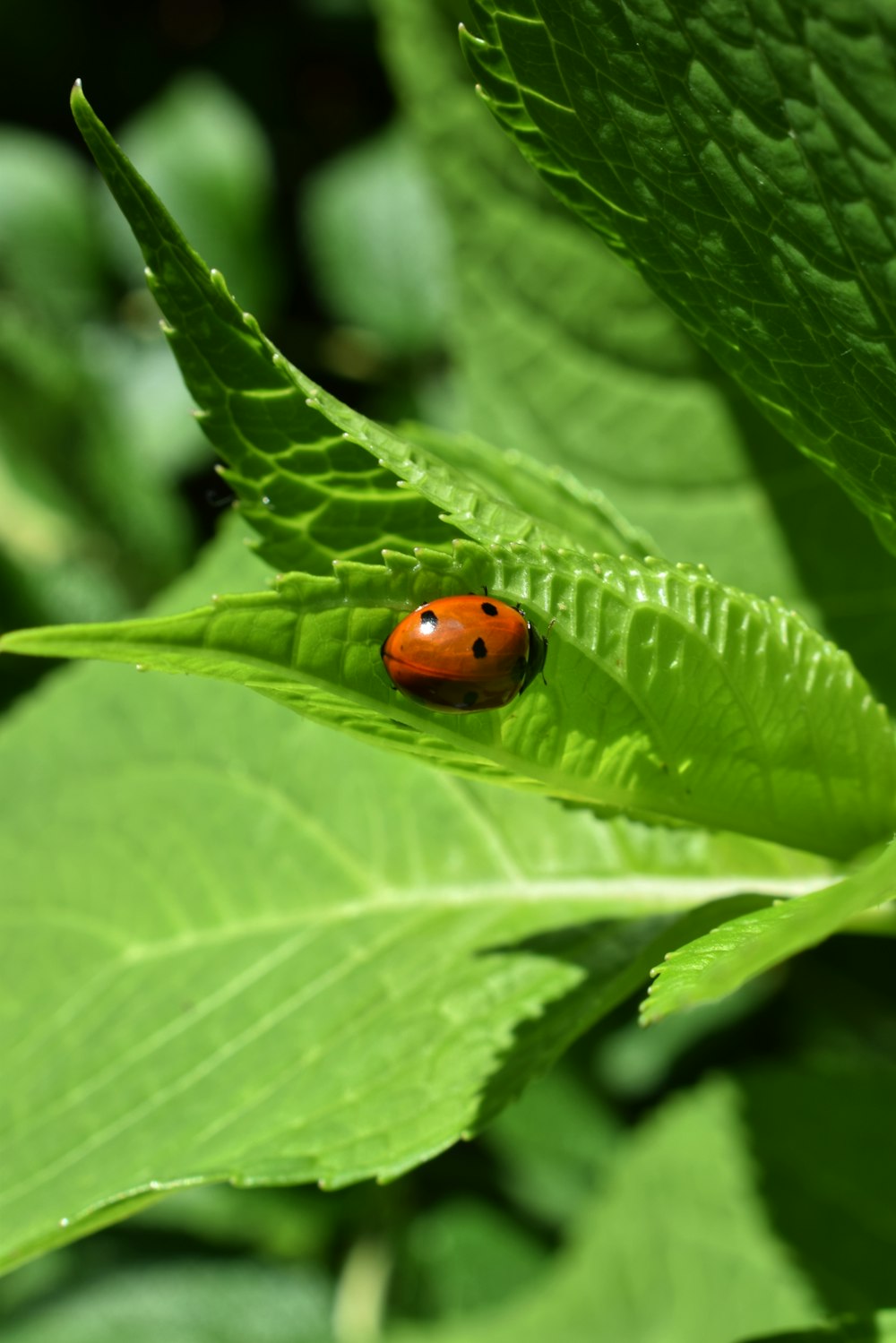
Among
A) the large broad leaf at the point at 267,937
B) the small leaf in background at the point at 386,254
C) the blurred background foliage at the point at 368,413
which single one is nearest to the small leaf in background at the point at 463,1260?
the blurred background foliage at the point at 368,413

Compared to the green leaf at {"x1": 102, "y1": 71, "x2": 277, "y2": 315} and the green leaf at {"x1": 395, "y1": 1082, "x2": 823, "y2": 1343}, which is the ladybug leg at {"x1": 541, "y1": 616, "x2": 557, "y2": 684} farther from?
the green leaf at {"x1": 102, "y1": 71, "x2": 277, "y2": 315}

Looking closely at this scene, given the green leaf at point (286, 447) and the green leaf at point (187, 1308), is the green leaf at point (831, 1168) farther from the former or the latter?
the green leaf at point (286, 447)

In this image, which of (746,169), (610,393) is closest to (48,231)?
(610,393)

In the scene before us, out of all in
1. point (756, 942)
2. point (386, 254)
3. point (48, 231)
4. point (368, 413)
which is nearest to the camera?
point (756, 942)

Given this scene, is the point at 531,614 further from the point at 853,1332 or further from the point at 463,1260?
the point at 463,1260

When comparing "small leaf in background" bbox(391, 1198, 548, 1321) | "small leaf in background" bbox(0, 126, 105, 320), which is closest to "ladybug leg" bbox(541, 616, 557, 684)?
"small leaf in background" bbox(391, 1198, 548, 1321)
